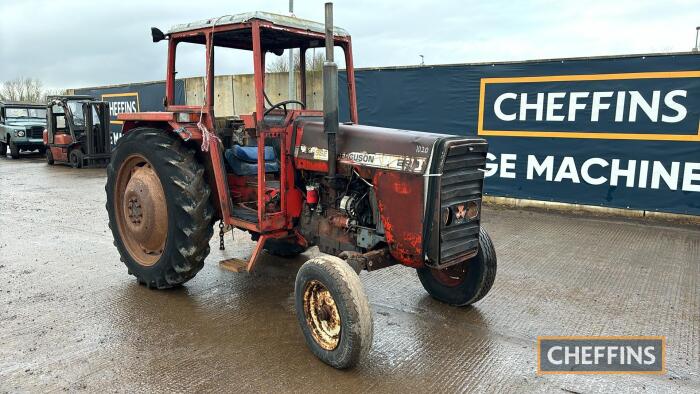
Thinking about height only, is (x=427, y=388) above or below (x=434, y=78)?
below

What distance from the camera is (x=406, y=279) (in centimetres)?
482

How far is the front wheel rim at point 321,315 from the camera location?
319 cm

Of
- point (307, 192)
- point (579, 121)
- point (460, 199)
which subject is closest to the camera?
point (460, 199)

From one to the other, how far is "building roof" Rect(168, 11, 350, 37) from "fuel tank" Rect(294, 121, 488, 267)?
3.33 feet

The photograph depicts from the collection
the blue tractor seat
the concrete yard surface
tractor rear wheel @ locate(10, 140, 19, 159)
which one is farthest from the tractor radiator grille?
tractor rear wheel @ locate(10, 140, 19, 159)

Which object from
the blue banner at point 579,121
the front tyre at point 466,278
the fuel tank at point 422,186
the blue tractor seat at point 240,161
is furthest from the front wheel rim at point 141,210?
the blue banner at point 579,121

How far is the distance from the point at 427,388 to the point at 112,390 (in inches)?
71.4

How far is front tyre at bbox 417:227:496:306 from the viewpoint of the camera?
3.89 m

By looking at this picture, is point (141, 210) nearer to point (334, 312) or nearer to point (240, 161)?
point (240, 161)

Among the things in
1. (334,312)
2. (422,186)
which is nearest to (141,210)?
(334,312)

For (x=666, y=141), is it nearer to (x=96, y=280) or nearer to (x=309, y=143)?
(x=309, y=143)

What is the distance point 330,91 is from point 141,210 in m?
2.20

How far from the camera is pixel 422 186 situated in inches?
128

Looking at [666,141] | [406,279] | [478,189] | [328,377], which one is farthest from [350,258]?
[666,141]
